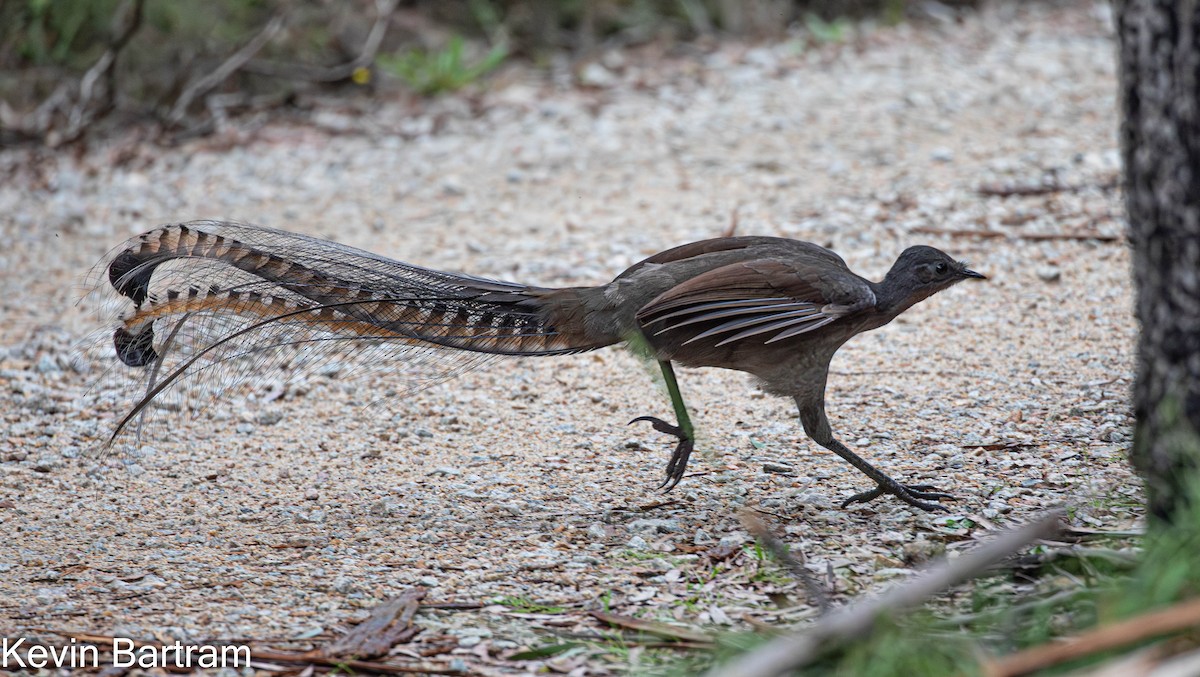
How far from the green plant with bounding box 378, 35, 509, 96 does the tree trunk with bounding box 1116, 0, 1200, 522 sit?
7215 millimetres

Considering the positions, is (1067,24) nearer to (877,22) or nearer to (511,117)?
(877,22)

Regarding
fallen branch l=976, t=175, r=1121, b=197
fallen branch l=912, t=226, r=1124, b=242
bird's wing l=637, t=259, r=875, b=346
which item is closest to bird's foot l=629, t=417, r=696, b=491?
bird's wing l=637, t=259, r=875, b=346

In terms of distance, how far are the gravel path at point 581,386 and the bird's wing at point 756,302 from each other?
58 centimetres

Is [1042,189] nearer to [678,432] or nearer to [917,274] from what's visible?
[917,274]

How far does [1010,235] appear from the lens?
6352 mm

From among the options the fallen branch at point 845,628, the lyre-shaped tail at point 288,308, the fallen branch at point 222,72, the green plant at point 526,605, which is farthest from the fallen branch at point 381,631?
the fallen branch at point 222,72

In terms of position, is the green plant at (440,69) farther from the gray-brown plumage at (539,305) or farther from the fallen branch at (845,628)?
the fallen branch at (845,628)

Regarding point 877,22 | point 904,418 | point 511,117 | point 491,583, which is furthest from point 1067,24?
point 491,583

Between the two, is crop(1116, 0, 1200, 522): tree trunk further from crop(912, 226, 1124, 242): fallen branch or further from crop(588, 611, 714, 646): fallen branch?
crop(912, 226, 1124, 242): fallen branch

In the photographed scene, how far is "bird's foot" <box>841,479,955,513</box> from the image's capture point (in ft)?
12.4

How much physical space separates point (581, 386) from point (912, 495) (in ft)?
5.82

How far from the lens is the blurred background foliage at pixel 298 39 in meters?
9.08

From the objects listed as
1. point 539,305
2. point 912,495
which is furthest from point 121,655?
point 912,495

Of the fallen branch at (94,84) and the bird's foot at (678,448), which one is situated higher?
the fallen branch at (94,84)
